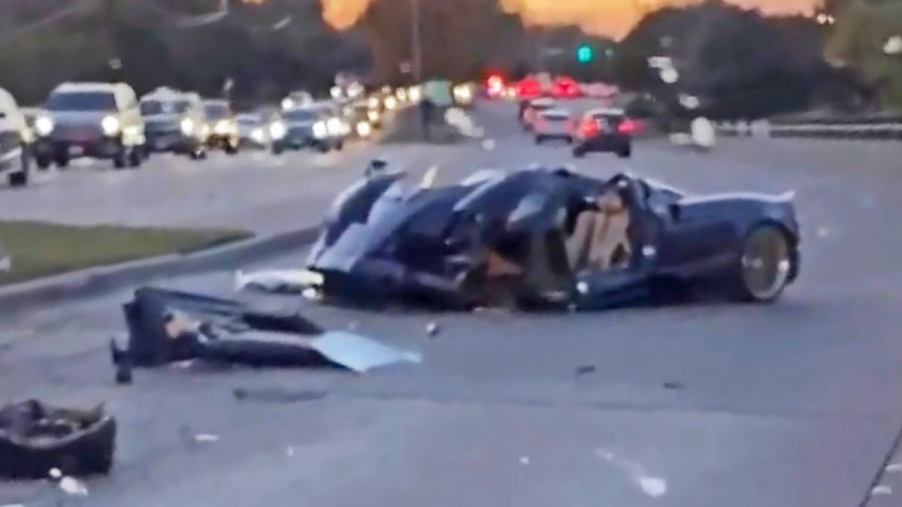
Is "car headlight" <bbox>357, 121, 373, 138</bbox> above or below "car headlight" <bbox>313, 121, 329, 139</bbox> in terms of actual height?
below

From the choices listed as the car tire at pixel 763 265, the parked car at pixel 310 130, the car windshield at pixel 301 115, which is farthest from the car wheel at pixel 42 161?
the car tire at pixel 763 265

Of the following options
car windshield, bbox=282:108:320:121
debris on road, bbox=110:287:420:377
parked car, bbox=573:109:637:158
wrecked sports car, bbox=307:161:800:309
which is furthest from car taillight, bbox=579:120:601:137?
debris on road, bbox=110:287:420:377

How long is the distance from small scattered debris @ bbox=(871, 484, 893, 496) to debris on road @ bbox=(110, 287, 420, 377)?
14.4ft

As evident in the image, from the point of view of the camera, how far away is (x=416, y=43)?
4230 inches

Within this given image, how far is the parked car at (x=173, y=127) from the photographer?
2176 inches

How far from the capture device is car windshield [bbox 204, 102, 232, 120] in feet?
201

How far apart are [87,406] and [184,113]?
45067 mm

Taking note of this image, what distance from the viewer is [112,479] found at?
381 inches

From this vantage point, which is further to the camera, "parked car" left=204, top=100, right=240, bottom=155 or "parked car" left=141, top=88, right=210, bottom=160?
"parked car" left=204, top=100, right=240, bottom=155

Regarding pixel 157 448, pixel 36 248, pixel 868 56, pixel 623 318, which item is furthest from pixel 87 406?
pixel 868 56

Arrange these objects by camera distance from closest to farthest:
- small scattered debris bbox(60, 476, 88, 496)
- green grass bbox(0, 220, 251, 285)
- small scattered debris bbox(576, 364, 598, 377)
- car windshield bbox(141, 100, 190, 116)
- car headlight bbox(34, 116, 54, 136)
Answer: small scattered debris bbox(60, 476, 88, 496), small scattered debris bbox(576, 364, 598, 377), green grass bbox(0, 220, 251, 285), car headlight bbox(34, 116, 54, 136), car windshield bbox(141, 100, 190, 116)

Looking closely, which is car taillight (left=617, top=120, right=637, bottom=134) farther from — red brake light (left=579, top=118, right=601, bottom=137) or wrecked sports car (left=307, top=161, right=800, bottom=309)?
wrecked sports car (left=307, top=161, right=800, bottom=309)

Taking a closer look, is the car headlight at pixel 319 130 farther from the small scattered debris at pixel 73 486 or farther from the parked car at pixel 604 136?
the small scattered debris at pixel 73 486

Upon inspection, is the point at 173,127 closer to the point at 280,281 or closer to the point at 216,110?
the point at 216,110
